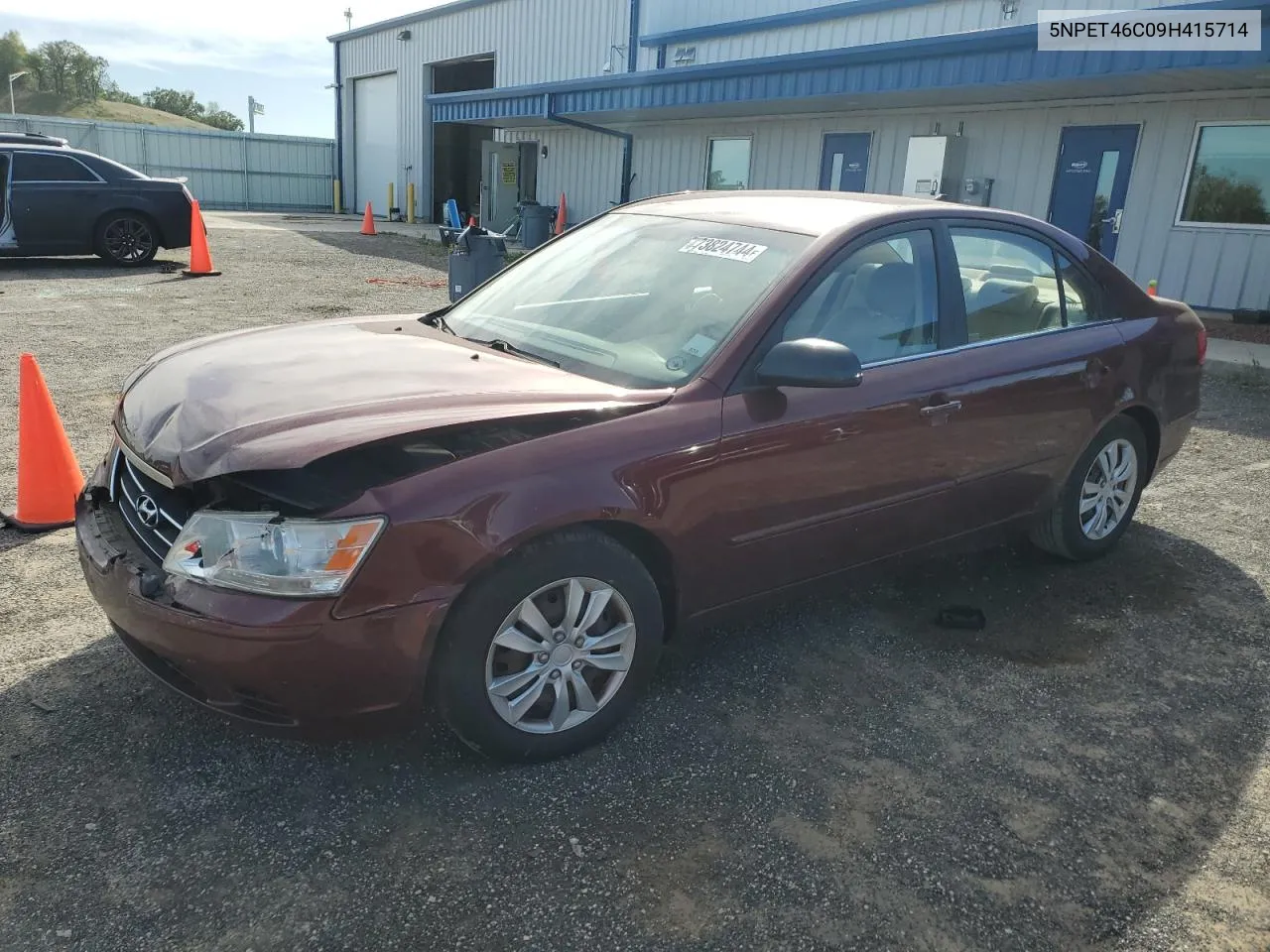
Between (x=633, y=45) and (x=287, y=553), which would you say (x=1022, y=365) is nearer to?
(x=287, y=553)

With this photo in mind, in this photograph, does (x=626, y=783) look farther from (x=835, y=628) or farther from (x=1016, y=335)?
(x=1016, y=335)

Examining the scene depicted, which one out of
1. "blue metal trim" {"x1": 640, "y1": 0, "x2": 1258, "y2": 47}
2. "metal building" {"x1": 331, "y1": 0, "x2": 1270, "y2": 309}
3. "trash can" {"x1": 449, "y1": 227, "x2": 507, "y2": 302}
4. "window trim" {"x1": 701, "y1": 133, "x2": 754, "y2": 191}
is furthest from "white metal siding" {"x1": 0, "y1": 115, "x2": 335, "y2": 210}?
"trash can" {"x1": 449, "y1": 227, "x2": 507, "y2": 302}

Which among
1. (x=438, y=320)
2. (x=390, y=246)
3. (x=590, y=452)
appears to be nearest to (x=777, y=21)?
(x=390, y=246)

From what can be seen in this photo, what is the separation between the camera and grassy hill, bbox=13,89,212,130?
8126cm

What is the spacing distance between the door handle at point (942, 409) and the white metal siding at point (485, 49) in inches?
769

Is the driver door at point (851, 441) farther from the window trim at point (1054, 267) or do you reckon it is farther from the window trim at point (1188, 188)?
the window trim at point (1188, 188)

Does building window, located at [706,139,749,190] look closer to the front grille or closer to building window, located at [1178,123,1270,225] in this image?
building window, located at [1178,123,1270,225]

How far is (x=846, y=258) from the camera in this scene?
3.26m

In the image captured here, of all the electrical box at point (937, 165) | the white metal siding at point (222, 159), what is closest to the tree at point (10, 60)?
the white metal siding at point (222, 159)

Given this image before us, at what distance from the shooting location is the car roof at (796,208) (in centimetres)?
338

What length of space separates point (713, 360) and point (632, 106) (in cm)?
1510

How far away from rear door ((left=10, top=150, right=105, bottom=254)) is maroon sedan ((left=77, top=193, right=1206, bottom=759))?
10924mm

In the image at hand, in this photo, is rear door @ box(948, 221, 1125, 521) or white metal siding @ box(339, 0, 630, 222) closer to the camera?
rear door @ box(948, 221, 1125, 521)

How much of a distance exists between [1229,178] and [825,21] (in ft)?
24.2
